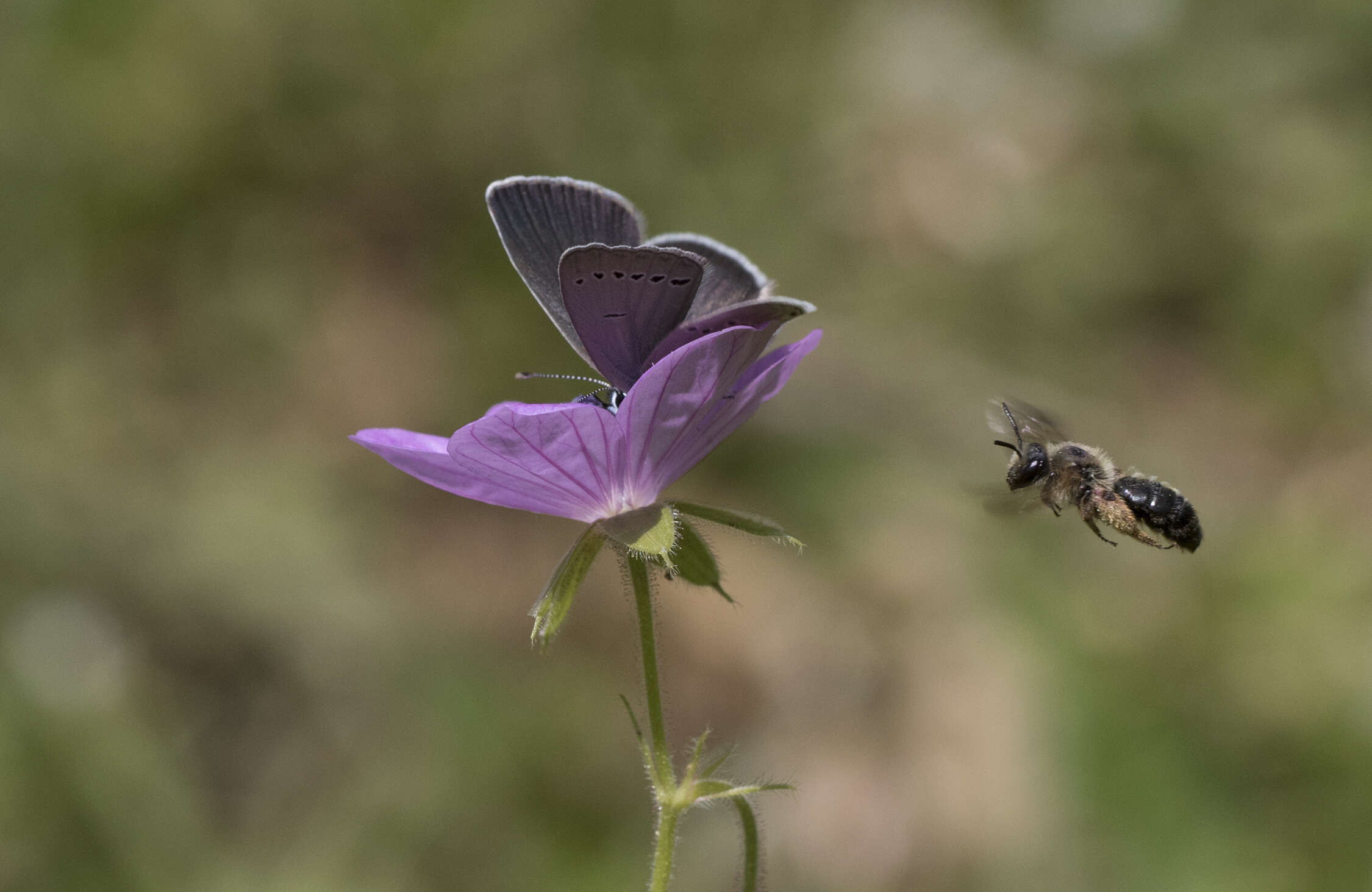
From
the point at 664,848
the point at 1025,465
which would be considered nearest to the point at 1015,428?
the point at 1025,465

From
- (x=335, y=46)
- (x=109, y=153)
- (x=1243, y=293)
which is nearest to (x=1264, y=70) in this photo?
(x=1243, y=293)

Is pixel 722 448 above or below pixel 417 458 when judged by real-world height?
below

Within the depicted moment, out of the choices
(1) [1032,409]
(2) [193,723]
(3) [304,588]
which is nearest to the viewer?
(1) [1032,409]

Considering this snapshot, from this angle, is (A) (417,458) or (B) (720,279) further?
(B) (720,279)

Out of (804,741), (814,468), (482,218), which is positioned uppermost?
(482,218)

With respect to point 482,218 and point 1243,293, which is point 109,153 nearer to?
point 482,218

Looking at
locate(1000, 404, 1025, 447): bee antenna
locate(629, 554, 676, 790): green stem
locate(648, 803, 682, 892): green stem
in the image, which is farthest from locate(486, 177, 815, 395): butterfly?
locate(648, 803, 682, 892): green stem

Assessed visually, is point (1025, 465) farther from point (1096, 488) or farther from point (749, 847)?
point (749, 847)
